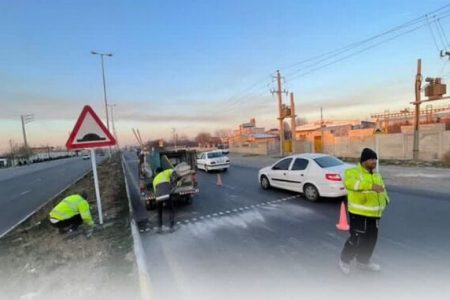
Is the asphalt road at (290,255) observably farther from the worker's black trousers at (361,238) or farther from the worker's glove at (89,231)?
the worker's glove at (89,231)

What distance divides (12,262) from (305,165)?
824 centimetres

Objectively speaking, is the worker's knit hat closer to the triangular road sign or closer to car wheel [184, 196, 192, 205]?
the triangular road sign

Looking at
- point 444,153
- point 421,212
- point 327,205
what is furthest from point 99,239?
point 444,153

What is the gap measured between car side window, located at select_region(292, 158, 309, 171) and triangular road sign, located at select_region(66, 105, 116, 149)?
20.3ft

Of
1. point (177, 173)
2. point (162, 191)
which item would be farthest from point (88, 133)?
point (177, 173)

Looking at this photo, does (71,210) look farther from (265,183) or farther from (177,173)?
(265,183)

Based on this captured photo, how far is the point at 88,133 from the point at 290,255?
500 cm

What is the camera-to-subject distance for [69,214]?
21.4 ft

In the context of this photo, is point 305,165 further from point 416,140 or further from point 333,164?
point 416,140

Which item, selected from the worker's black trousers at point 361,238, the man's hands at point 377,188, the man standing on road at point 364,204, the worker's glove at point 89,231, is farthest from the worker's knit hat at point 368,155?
the worker's glove at point 89,231

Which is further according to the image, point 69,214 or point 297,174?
point 297,174

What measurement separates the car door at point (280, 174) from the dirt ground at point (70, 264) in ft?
18.3

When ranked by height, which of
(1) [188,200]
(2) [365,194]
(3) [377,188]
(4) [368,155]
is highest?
(4) [368,155]

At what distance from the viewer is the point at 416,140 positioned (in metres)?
21.0
